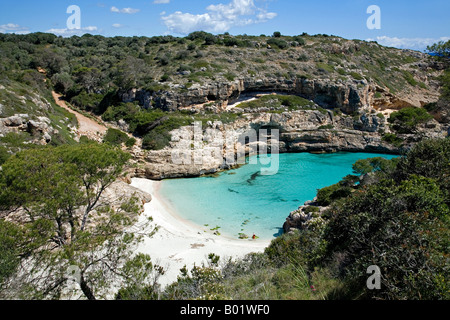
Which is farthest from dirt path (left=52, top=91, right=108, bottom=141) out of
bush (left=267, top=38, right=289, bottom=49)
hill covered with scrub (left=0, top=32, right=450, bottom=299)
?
bush (left=267, top=38, right=289, bottom=49)

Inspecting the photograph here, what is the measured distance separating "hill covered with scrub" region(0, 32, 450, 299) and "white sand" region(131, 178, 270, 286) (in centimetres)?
95

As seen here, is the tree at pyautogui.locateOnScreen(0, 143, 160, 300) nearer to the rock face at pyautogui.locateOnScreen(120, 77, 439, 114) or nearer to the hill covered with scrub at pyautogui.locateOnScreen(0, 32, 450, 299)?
the hill covered with scrub at pyautogui.locateOnScreen(0, 32, 450, 299)

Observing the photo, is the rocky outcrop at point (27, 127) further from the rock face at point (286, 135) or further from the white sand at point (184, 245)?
the rock face at point (286, 135)

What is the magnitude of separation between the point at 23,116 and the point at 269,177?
65.7 feet

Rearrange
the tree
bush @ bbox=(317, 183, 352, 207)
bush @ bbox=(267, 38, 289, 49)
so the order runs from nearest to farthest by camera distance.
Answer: the tree, bush @ bbox=(317, 183, 352, 207), bush @ bbox=(267, 38, 289, 49)

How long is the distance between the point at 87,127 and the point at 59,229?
2316 centimetres

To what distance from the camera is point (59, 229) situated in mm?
8180

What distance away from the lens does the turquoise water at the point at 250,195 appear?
16.7 metres

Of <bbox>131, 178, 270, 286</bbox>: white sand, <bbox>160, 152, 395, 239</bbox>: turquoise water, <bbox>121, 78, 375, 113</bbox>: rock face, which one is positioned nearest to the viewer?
<bbox>131, 178, 270, 286</bbox>: white sand

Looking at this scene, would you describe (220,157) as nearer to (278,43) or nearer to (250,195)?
(250,195)

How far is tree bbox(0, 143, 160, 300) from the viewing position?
682 cm

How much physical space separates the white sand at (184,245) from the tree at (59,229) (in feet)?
10.8

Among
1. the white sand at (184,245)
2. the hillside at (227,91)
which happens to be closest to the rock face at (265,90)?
the hillside at (227,91)

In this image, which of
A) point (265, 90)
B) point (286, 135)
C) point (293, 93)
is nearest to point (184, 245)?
point (286, 135)
